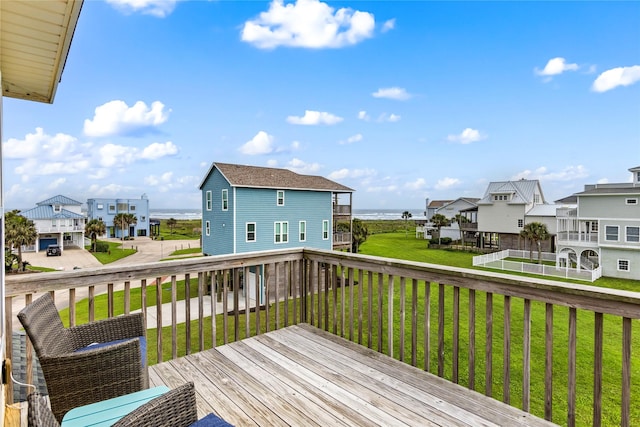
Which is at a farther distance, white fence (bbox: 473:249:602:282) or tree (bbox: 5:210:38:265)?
white fence (bbox: 473:249:602:282)

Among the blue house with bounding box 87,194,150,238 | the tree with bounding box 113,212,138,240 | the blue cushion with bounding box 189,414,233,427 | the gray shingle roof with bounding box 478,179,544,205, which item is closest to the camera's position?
the blue cushion with bounding box 189,414,233,427

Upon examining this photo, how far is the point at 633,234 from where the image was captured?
728 inches

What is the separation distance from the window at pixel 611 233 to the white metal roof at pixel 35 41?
24.7 meters

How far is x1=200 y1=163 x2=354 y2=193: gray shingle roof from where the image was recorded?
46.0 ft

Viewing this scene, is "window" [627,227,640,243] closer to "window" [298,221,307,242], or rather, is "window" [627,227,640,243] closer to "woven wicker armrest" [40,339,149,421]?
"window" [298,221,307,242]

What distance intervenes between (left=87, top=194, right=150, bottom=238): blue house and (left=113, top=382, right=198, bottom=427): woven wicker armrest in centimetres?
4188

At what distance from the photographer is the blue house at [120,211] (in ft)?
122

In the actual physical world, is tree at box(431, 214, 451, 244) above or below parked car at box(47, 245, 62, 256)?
above

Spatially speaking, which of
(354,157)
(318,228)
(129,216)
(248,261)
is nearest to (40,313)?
(248,261)

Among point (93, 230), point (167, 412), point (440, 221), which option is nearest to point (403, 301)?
point (167, 412)

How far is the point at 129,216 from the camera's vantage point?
1535 inches

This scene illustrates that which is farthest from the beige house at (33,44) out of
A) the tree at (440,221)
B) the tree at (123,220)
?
the tree at (123,220)

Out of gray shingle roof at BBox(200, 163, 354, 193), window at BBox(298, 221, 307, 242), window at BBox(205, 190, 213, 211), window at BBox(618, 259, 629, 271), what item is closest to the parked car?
window at BBox(205, 190, 213, 211)

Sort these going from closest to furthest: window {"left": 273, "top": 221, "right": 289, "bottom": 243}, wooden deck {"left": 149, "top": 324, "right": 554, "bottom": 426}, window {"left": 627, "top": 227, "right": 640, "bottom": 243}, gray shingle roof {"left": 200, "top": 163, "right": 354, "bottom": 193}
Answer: wooden deck {"left": 149, "top": 324, "right": 554, "bottom": 426} → gray shingle roof {"left": 200, "top": 163, "right": 354, "bottom": 193} → window {"left": 273, "top": 221, "right": 289, "bottom": 243} → window {"left": 627, "top": 227, "right": 640, "bottom": 243}
